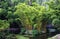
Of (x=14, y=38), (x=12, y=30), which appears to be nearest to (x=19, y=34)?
(x=12, y=30)

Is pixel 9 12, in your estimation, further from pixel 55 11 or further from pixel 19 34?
pixel 55 11

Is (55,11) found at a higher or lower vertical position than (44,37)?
higher

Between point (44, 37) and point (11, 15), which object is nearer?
point (44, 37)

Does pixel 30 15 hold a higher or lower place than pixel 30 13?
lower

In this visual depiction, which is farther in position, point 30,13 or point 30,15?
point 30,15

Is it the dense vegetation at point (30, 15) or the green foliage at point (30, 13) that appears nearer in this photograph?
the dense vegetation at point (30, 15)

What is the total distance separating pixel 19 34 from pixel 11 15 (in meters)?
1.28

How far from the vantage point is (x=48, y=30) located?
13.0 meters

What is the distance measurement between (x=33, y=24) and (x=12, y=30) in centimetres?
171

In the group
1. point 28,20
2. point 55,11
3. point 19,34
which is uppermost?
point 55,11

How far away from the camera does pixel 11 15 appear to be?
42.0ft

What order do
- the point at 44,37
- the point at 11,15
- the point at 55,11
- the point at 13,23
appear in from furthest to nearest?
1. the point at 13,23
2. the point at 11,15
3. the point at 44,37
4. the point at 55,11

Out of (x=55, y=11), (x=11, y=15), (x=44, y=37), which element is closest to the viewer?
(x=55, y=11)

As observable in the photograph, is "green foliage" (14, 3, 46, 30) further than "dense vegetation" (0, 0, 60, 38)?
Yes
